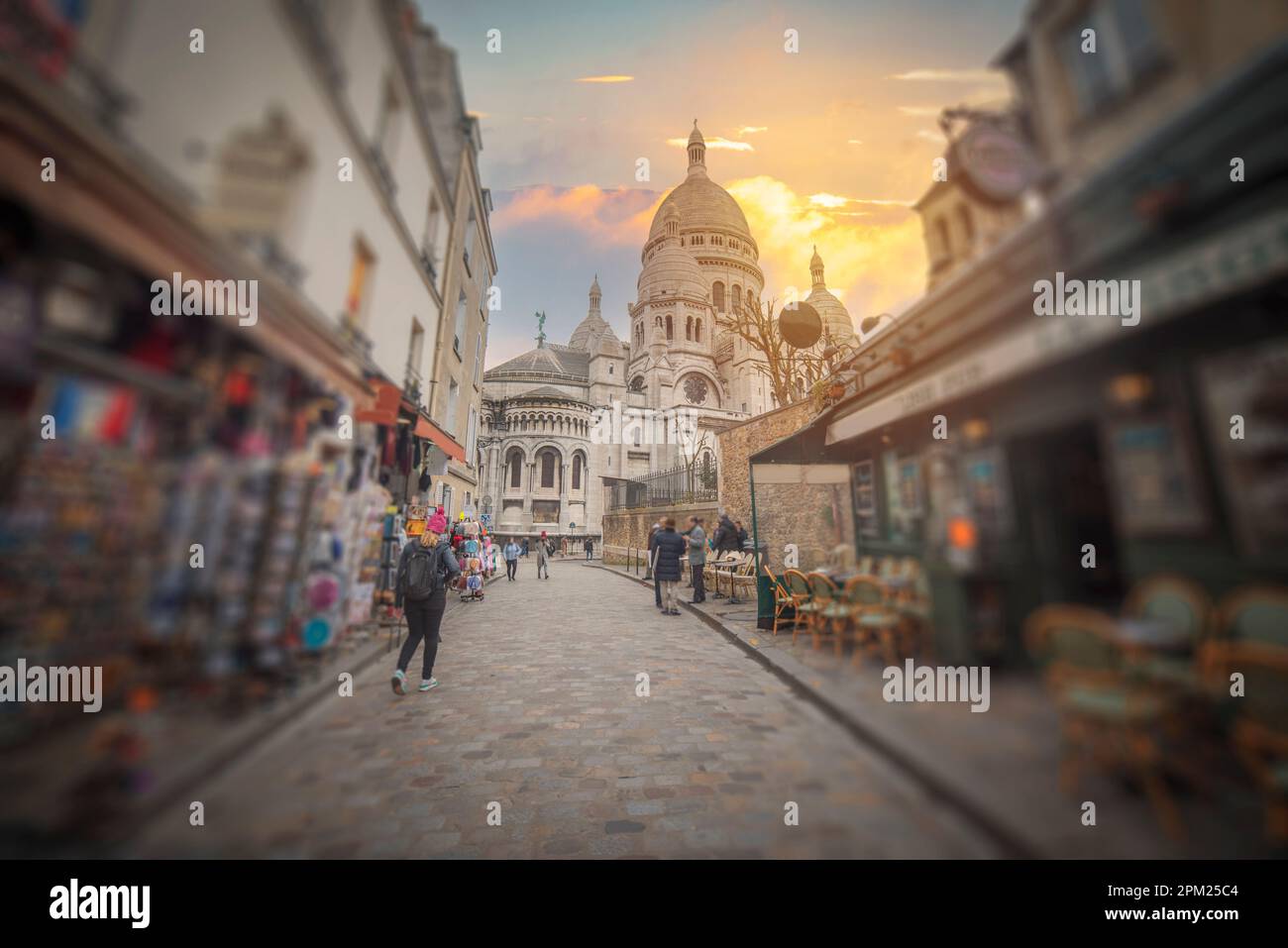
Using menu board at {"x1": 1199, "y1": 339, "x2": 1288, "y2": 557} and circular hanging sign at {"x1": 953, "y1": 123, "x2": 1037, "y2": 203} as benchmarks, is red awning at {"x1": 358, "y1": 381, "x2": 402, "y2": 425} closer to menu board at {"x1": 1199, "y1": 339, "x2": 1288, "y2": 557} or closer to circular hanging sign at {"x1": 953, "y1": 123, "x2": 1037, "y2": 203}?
circular hanging sign at {"x1": 953, "y1": 123, "x2": 1037, "y2": 203}

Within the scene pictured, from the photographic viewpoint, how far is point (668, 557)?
30.5 feet

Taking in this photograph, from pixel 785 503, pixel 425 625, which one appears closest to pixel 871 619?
pixel 785 503

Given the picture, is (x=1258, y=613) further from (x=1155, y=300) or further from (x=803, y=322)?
(x=803, y=322)

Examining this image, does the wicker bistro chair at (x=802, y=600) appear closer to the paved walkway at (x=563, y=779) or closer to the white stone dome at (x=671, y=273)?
the paved walkway at (x=563, y=779)

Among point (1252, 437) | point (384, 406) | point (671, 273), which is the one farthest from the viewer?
point (671, 273)

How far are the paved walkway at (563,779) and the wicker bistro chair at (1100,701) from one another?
28 cm

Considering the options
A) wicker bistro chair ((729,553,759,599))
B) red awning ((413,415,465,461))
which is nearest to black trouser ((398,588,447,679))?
red awning ((413,415,465,461))

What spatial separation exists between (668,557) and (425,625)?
22.1 ft

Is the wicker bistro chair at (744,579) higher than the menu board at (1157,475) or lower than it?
lower

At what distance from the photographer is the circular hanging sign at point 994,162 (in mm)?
1014

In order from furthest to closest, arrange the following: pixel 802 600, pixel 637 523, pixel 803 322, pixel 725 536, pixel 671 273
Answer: pixel 671 273 → pixel 637 523 → pixel 725 536 → pixel 803 322 → pixel 802 600

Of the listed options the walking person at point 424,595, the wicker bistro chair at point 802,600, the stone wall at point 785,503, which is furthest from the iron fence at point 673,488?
the wicker bistro chair at point 802,600

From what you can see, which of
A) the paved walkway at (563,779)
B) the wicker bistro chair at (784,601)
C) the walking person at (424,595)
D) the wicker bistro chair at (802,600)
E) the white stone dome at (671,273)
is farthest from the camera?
the white stone dome at (671,273)
